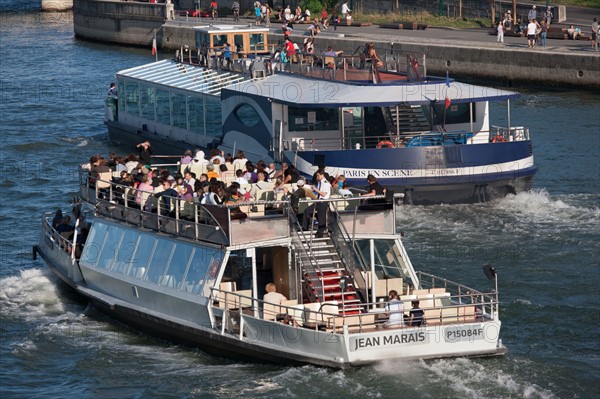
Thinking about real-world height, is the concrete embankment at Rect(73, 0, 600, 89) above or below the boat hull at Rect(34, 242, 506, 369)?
above

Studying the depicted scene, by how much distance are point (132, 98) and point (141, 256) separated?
88.1 ft

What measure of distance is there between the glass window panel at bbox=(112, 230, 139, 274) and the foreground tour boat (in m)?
0.03

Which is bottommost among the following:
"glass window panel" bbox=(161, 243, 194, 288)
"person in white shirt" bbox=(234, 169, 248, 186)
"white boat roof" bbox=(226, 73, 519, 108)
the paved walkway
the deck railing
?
the deck railing

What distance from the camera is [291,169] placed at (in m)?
31.2

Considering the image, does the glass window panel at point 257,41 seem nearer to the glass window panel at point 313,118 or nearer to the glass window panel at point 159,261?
the glass window panel at point 313,118

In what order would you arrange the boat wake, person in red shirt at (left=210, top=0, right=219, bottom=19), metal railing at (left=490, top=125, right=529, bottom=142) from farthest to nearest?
person in red shirt at (left=210, top=0, right=219, bottom=19), metal railing at (left=490, top=125, right=529, bottom=142), the boat wake

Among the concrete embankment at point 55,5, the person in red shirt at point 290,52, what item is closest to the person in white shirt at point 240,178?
the person in red shirt at point 290,52

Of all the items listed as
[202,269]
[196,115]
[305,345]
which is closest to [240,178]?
[202,269]

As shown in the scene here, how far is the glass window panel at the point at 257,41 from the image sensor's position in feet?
187

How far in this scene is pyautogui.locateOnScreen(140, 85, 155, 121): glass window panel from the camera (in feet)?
178

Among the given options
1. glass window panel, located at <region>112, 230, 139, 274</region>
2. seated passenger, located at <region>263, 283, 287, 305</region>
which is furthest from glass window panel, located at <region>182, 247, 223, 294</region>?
glass window panel, located at <region>112, 230, 139, 274</region>

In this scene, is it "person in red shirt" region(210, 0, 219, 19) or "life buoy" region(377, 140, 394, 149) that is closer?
"life buoy" region(377, 140, 394, 149)

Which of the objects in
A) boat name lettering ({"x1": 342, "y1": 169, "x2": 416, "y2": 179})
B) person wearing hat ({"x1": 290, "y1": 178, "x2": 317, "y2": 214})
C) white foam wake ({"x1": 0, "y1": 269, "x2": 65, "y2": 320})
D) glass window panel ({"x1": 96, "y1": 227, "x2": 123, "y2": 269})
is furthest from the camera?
boat name lettering ({"x1": 342, "y1": 169, "x2": 416, "y2": 179})

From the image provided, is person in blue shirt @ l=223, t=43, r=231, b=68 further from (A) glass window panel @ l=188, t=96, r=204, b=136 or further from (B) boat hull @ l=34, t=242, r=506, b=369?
(B) boat hull @ l=34, t=242, r=506, b=369
